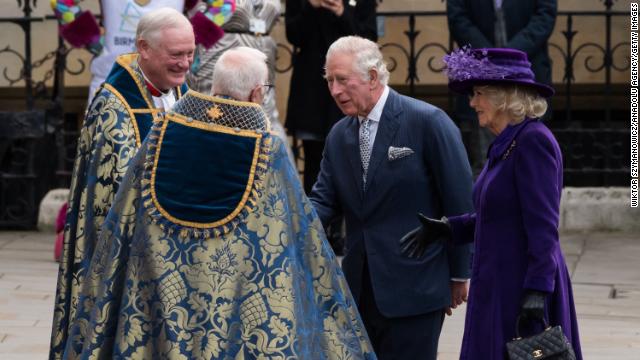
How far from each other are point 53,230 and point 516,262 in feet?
22.7

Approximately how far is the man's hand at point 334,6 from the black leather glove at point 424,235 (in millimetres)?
4664

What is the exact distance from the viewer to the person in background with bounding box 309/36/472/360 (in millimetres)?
6309

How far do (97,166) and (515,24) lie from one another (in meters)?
4.99

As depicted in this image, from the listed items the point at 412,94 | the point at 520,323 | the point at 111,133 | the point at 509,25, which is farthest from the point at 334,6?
the point at 520,323

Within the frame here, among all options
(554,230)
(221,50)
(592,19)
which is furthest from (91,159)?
(592,19)

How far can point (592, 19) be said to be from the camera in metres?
12.5

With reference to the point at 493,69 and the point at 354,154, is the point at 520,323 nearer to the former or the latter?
the point at 493,69

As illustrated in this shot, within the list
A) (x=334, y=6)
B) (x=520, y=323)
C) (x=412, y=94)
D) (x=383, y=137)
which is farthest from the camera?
(x=412, y=94)

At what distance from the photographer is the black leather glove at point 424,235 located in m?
6.10

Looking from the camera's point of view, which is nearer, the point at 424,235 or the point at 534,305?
the point at 534,305

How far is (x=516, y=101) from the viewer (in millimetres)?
5777

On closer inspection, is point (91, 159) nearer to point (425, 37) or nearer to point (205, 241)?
point (205, 241)

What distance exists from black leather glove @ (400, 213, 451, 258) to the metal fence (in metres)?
5.76

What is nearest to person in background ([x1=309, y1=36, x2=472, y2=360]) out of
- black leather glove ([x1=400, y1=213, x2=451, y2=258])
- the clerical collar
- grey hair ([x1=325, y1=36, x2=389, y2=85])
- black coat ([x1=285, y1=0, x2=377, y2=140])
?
grey hair ([x1=325, y1=36, x2=389, y2=85])
